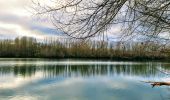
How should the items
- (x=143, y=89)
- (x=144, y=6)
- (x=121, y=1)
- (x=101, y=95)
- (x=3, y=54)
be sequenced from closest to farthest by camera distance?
(x=121, y=1)
(x=144, y=6)
(x=101, y=95)
(x=143, y=89)
(x=3, y=54)

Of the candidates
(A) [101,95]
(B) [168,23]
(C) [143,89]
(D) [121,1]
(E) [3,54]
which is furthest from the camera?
(E) [3,54]

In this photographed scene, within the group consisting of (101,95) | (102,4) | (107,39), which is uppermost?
(102,4)

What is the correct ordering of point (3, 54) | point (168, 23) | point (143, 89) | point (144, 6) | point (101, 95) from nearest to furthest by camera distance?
point (144, 6), point (168, 23), point (101, 95), point (143, 89), point (3, 54)

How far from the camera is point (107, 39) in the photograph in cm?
294

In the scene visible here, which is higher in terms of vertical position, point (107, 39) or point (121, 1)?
point (121, 1)

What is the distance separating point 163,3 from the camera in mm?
2975

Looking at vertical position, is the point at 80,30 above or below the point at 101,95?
above

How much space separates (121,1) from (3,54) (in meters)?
93.0

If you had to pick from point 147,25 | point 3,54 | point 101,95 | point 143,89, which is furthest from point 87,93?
point 3,54

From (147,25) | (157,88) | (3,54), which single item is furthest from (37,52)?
(147,25)

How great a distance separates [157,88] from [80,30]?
20912 mm

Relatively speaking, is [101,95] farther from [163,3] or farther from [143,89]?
[163,3]

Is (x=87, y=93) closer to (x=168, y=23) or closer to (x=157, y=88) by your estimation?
(x=157, y=88)

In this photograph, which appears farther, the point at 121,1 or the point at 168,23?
the point at 168,23
